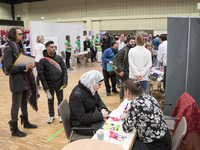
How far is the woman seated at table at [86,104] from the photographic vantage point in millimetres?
2352

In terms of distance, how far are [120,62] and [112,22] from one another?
45.7 feet

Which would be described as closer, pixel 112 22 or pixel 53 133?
pixel 53 133

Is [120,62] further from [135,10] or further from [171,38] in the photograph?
[135,10]

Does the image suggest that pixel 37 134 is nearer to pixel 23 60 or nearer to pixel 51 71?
pixel 51 71

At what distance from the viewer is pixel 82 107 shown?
237 cm

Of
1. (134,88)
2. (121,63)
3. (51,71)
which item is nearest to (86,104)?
(134,88)

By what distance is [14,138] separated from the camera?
3295mm

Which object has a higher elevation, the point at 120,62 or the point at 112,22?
the point at 112,22

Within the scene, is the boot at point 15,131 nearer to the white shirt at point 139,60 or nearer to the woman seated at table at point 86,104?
the woman seated at table at point 86,104

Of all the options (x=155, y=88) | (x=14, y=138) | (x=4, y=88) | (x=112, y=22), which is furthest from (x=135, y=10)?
(x=14, y=138)

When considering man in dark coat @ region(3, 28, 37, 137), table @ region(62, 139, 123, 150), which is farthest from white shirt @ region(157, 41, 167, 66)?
table @ region(62, 139, 123, 150)

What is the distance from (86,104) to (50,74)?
136 cm

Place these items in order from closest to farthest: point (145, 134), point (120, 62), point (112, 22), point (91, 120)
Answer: point (145, 134) → point (91, 120) → point (120, 62) → point (112, 22)

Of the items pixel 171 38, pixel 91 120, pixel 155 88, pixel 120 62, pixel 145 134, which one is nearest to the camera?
pixel 145 134
